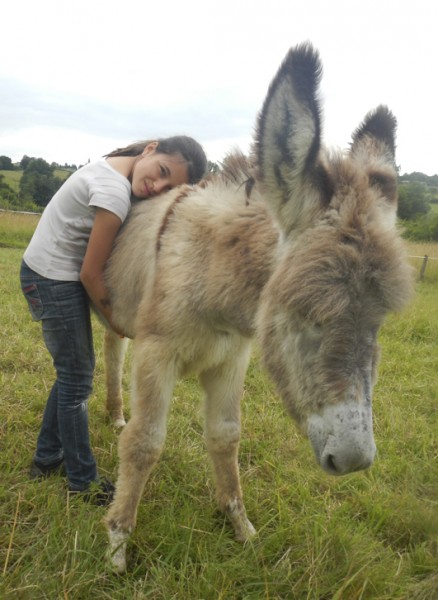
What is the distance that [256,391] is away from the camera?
4.31 m

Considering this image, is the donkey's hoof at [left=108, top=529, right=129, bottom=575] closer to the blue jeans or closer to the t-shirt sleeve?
the blue jeans

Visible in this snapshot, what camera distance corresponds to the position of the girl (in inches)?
94.7

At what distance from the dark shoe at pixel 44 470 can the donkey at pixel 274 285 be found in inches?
25.8

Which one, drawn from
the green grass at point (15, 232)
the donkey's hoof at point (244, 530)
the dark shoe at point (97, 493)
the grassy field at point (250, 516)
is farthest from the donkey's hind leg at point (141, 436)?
the green grass at point (15, 232)

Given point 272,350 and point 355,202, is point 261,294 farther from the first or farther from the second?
point 355,202

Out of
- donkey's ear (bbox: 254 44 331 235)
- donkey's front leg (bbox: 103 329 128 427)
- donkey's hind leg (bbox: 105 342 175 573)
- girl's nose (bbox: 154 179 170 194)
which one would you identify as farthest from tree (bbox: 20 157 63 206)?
donkey's ear (bbox: 254 44 331 235)

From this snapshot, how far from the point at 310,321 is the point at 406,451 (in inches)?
91.5

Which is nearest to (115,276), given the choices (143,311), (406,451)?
(143,311)

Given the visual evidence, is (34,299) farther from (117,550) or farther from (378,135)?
(378,135)

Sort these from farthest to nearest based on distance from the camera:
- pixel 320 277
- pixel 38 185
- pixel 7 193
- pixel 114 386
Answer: pixel 7 193 < pixel 38 185 < pixel 114 386 < pixel 320 277

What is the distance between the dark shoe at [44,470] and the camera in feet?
9.02

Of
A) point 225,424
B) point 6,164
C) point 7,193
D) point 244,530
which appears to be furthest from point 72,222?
point 6,164

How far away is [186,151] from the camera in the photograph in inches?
107

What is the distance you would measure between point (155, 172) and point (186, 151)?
227mm
